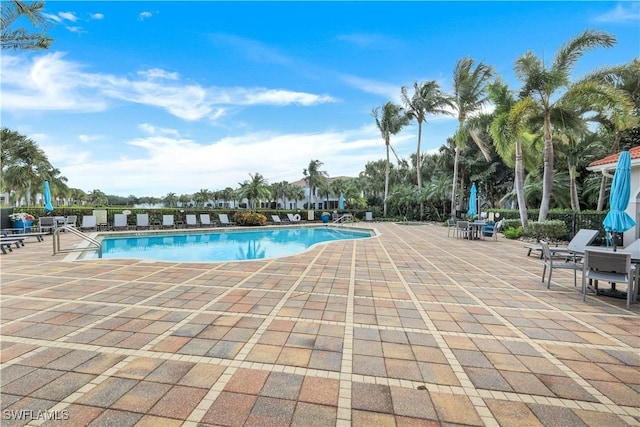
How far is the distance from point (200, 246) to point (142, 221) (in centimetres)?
632

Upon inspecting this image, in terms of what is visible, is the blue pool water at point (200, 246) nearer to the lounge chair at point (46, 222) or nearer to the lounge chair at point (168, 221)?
the lounge chair at point (46, 222)

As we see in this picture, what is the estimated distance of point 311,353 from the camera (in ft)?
8.87

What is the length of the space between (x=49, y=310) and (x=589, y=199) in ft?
77.4

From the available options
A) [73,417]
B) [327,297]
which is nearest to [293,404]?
[73,417]

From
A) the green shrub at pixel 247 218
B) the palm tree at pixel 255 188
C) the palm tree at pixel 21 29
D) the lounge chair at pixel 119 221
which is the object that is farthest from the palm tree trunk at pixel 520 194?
the palm tree at pixel 255 188

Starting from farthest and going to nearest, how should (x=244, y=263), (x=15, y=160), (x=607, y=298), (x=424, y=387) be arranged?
1. (x=15, y=160)
2. (x=244, y=263)
3. (x=607, y=298)
4. (x=424, y=387)

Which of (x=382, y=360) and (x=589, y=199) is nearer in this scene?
(x=382, y=360)

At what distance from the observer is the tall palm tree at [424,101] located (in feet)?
83.3

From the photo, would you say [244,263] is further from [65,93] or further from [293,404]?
[65,93]

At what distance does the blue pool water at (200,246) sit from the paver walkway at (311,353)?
14.9 feet

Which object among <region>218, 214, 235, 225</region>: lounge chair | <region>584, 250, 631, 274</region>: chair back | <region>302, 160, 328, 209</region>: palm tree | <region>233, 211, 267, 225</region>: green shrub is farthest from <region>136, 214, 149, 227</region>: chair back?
<region>302, 160, 328, 209</region>: palm tree

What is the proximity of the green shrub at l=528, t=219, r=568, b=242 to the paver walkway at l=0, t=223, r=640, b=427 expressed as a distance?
7328 millimetres

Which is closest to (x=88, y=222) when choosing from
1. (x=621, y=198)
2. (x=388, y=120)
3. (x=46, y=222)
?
(x=46, y=222)

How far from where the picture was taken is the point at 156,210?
59.0 ft
